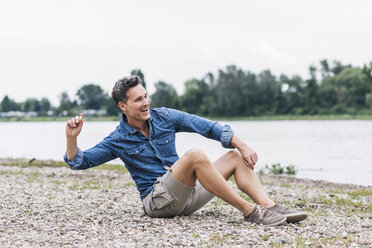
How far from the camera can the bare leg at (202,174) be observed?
6.05 meters

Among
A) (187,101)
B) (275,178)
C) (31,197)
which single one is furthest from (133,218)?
(187,101)

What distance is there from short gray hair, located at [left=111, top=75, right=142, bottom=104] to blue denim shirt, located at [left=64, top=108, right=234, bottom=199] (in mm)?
361

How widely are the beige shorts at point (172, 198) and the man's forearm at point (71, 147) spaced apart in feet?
3.82

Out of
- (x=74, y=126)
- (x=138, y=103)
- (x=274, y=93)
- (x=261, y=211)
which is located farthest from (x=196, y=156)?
(x=274, y=93)

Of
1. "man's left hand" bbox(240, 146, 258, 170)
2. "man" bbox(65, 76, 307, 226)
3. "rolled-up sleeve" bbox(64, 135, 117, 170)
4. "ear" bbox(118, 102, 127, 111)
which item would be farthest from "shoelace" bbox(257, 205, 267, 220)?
"ear" bbox(118, 102, 127, 111)

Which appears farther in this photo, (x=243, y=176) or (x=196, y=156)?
(x=243, y=176)

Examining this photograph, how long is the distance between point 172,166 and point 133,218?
50.5 inches

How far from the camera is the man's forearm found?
618 centimetres

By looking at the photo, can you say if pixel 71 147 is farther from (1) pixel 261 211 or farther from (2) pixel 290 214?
(2) pixel 290 214

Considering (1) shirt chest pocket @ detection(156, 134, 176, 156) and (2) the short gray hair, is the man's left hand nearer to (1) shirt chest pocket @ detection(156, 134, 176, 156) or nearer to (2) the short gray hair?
(1) shirt chest pocket @ detection(156, 134, 176, 156)

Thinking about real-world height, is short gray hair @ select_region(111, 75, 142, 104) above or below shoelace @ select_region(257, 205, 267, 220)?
above

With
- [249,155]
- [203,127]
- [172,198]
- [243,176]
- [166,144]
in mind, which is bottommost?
[172,198]

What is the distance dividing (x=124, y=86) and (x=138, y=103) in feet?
0.96

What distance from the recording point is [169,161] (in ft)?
21.9
